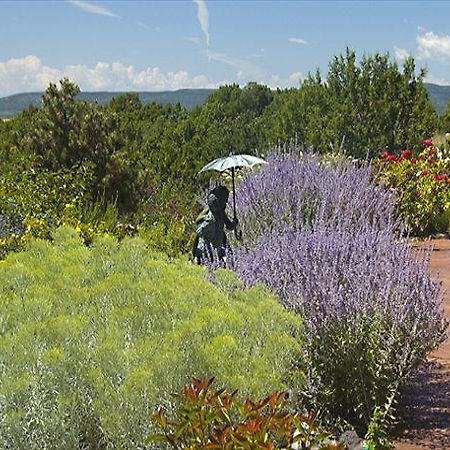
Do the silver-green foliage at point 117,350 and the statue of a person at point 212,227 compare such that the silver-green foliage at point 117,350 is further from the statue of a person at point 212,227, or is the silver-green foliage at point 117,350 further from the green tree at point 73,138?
the green tree at point 73,138

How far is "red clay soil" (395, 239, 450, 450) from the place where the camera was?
3375 mm

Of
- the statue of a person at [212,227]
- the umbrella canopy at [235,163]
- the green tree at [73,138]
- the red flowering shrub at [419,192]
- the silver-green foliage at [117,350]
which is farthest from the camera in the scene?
the green tree at [73,138]

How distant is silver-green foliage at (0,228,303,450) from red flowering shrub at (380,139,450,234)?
754cm

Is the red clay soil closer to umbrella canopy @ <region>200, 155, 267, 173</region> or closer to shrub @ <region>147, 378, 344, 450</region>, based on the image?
shrub @ <region>147, 378, 344, 450</region>

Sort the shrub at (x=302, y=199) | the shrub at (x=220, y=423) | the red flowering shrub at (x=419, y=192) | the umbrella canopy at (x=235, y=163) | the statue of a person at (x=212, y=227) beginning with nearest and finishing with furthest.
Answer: the shrub at (x=220, y=423), the statue of a person at (x=212, y=227), the umbrella canopy at (x=235, y=163), the shrub at (x=302, y=199), the red flowering shrub at (x=419, y=192)

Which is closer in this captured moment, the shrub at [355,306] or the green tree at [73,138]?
the shrub at [355,306]

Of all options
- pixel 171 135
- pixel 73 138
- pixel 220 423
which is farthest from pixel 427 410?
pixel 171 135

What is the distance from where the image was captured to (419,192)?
10.3 m

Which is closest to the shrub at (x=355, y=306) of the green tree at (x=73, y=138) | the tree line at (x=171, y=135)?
the tree line at (x=171, y=135)

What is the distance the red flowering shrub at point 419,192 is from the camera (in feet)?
33.3

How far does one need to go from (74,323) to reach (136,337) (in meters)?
0.25

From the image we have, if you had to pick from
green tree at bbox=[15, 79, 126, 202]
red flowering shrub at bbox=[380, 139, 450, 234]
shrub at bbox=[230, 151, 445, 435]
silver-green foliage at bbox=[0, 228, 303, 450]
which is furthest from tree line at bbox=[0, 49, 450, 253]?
silver-green foliage at bbox=[0, 228, 303, 450]

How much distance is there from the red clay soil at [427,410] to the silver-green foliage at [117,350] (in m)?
0.84

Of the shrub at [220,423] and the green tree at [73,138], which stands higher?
the green tree at [73,138]
